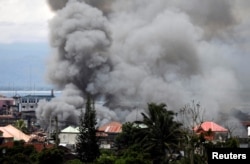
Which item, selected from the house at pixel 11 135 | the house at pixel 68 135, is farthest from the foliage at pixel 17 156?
the house at pixel 68 135

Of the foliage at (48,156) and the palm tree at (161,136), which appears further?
the foliage at (48,156)

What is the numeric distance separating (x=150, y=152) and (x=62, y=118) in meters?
55.4

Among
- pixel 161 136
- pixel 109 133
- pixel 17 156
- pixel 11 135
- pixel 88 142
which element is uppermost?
pixel 109 133

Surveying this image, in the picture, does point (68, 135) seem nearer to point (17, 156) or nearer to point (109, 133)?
point (109, 133)

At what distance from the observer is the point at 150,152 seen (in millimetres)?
35312

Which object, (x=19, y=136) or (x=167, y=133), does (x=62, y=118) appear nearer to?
(x=19, y=136)

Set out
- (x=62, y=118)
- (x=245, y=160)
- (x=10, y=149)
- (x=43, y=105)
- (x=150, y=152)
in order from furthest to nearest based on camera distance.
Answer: (x=43, y=105) → (x=62, y=118) → (x=10, y=149) → (x=150, y=152) → (x=245, y=160)

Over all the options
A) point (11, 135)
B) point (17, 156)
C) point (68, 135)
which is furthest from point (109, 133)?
point (17, 156)

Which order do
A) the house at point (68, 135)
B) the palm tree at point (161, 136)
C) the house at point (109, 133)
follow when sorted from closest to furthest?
1. the palm tree at point (161, 136)
2. the house at point (109, 133)
3. the house at point (68, 135)

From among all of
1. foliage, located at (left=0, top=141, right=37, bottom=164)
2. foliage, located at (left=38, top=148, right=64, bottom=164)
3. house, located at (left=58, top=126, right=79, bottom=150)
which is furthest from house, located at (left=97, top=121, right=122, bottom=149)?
foliage, located at (left=38, top=148, right=64, bottom=164)

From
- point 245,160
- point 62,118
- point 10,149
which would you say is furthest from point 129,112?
point 245,160

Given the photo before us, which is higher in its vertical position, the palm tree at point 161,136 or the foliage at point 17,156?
the palm tree at point 161,136

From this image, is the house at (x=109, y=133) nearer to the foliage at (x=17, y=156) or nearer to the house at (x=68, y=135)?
the house at (x=68, y=135)

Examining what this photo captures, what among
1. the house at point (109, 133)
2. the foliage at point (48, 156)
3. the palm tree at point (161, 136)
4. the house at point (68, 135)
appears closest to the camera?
the palm tree at point (161, 136)
